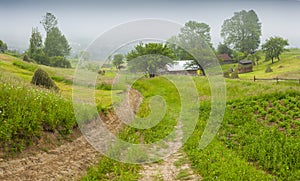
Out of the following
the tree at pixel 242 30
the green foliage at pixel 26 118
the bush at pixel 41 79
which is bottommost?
the green foliage at pixel 26 118

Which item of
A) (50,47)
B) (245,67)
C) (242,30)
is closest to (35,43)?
(50,47)

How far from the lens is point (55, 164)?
780 cm

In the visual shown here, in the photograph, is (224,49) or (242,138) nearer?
(242,138)

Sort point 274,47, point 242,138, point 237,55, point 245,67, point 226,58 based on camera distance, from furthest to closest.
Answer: point 226,58
point 237,55
point 274,47
point 245,67
point 242,138

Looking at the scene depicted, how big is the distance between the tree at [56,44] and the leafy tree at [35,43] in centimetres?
276

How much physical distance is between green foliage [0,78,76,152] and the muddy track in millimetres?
612

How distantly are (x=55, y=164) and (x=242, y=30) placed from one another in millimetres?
80199

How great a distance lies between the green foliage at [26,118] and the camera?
7.87 metres

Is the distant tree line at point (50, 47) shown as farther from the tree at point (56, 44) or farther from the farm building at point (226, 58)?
the farm building at point (226, 58)

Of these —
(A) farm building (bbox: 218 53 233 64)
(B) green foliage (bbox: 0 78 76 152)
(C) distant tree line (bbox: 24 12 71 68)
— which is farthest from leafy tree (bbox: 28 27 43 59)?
(B) green foliage (bbox: 0 78 76 152)

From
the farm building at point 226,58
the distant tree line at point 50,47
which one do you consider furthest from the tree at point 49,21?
the farm building at point 226,58

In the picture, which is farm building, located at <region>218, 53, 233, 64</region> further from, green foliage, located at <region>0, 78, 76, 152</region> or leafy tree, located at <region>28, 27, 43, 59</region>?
green foliage, located at <region>0, 78, 76, 152</region>

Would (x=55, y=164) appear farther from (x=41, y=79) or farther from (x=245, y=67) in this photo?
(x=245, y=67)

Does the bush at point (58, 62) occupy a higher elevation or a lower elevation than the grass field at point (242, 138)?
higher
